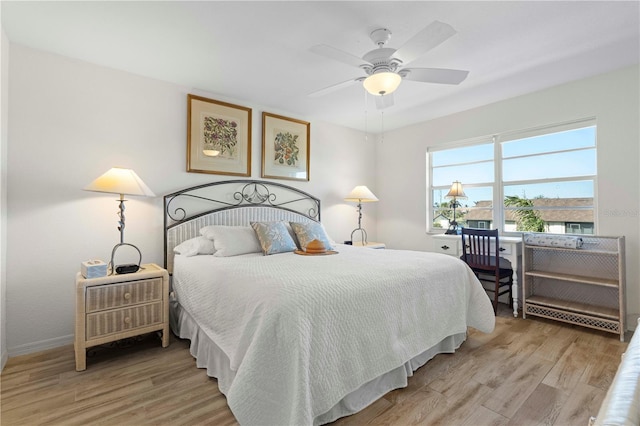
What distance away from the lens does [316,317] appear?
1505 mm

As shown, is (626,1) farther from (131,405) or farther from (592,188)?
(131,405)

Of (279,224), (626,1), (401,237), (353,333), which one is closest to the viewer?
(353,333)

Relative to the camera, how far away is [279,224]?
3174 mm

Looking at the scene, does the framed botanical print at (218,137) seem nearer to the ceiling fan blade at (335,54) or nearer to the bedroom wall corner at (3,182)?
the bedroom wall corner at (3,182)

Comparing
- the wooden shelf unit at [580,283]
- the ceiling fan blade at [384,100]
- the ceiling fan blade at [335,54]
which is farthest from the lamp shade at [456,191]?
the ceiling fan blade at [335,54]

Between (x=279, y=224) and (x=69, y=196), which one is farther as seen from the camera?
(x=279, y=224)

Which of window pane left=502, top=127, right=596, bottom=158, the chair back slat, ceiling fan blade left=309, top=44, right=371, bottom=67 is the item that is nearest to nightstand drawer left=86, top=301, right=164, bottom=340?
ceiling fan blade left=309, top=44, right=371, bottom=67

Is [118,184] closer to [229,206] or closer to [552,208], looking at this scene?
[229,206]

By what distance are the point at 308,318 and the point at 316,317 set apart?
0.05m

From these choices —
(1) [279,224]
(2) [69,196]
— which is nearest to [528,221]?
(1) [279,224]

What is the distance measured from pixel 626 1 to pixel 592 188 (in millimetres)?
1867

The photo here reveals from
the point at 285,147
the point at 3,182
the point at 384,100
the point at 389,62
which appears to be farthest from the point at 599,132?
the point at 3,182

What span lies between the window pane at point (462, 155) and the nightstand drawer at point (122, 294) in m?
3.85

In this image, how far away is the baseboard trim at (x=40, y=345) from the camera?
2371 mm
